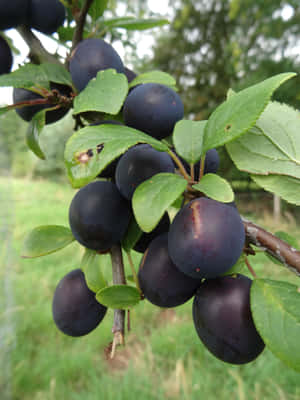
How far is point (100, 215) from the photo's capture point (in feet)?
1.09

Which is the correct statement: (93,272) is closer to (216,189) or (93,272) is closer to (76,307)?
(76,307)

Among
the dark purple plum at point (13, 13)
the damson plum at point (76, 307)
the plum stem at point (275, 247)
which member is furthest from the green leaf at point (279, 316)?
the dark purple plum at point (13, 13)

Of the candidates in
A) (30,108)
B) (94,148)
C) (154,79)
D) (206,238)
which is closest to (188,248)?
(206,238)

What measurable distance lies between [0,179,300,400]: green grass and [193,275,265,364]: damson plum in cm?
97

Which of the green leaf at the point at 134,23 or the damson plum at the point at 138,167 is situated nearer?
the damson plum at the point at 138,167

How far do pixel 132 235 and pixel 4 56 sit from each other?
36 cm

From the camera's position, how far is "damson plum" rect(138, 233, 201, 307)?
1.04 feet

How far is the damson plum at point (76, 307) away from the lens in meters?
0.41

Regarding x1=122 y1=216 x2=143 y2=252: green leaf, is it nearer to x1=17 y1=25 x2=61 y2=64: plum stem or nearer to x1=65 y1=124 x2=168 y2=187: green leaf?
x1=65 y1=124 x2=168 y2=187: green leaf

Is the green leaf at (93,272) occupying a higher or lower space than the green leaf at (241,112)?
lower

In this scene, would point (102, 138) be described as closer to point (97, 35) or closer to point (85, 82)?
point (85, 82)

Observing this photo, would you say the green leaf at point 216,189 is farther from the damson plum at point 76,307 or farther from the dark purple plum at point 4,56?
the dark purple plum at point 4,56

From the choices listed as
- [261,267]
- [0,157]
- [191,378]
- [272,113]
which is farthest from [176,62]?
[272,113]

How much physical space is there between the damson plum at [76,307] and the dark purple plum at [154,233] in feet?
0.35
